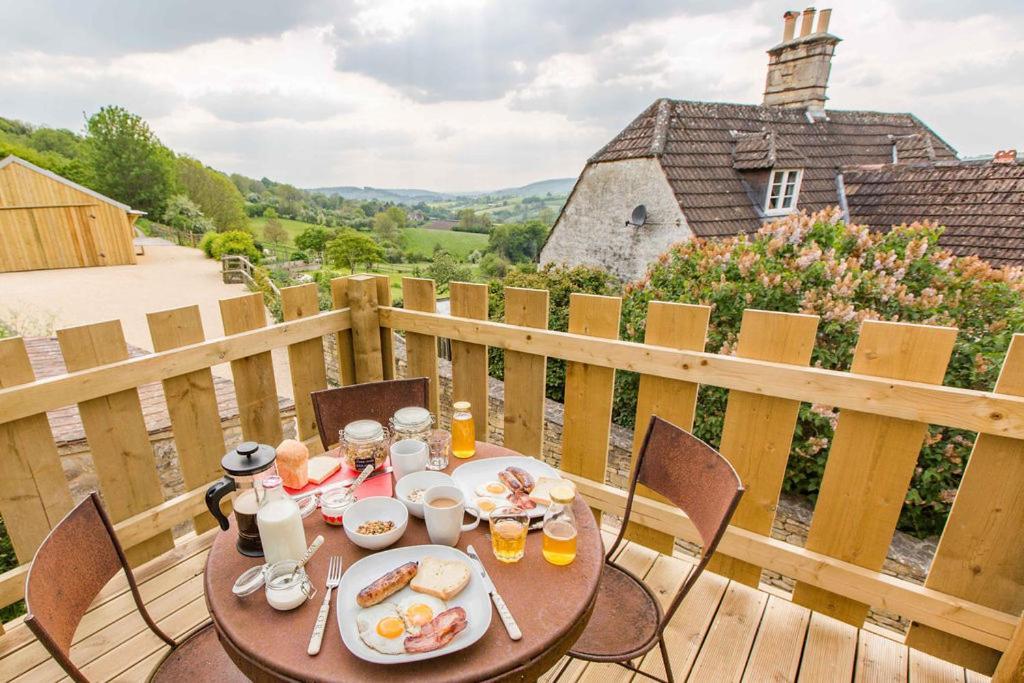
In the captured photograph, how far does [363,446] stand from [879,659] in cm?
188

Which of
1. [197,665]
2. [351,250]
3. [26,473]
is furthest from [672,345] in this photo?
[351,250]

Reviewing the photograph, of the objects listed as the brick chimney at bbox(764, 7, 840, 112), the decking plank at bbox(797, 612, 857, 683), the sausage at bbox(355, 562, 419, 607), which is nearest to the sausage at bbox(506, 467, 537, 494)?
the sausage at bbox(355, 562, 419, 607)

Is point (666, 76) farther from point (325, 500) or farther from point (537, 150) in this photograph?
point (325, 500)

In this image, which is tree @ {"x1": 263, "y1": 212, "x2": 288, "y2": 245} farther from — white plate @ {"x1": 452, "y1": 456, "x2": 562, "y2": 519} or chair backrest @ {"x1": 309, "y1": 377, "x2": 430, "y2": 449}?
white plate @ {"x1": 452, "y1": 456, "x2": 562, "y2": 519}

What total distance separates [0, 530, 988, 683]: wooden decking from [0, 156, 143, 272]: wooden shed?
22.5 meters

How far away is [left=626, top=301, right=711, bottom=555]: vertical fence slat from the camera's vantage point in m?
1.62

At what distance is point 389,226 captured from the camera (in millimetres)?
31172

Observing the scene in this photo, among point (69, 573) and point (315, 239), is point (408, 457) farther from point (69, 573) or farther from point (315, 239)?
point (315, 239)

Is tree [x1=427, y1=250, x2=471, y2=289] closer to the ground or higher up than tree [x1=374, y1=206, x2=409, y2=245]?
closer to the ground

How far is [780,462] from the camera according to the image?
160 centimetres

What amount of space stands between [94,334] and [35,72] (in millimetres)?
23619

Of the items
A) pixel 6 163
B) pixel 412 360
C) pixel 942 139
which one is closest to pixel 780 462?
pixel 412 360

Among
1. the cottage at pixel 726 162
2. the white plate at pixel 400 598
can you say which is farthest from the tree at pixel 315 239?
the white plate at pixel 400 598

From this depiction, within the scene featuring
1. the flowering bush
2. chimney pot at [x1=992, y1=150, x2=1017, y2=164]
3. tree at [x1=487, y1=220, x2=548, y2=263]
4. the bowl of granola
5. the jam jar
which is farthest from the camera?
tree at [x1=487, y1=220, x2=548, y2=263]
